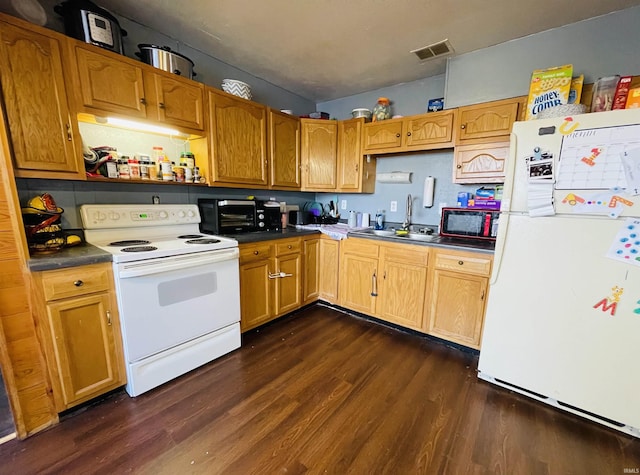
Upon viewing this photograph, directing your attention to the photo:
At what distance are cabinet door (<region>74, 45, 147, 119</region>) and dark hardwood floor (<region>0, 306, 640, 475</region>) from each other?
1.82 metres

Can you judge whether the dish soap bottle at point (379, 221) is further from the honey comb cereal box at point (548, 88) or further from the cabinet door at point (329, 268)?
the honey comb cereal box at point (548, 88)

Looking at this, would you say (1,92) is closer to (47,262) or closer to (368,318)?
(47,262)

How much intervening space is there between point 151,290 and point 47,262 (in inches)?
19.2

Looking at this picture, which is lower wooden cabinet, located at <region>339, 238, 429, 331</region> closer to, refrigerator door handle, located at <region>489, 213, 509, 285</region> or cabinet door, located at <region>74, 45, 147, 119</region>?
refrigerator door handle, located at <region>489, 213, 509, 285</region>

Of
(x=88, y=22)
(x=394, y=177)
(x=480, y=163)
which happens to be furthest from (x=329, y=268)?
(x=88, y=22)

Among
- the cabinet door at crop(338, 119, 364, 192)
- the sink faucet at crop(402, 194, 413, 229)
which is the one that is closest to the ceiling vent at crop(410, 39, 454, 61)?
the cabinet door at crop(338, 119, 364, 192)

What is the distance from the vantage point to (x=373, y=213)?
3.14 metres

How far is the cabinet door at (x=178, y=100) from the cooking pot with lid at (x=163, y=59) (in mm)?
70

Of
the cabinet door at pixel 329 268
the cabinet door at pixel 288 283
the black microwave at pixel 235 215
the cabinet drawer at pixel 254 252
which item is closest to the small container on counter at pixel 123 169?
the black microwave at pixel 235 215

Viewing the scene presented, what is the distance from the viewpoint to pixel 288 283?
262cm

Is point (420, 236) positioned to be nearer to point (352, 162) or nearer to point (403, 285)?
point (403, 285)

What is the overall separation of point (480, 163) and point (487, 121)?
0.33 meters

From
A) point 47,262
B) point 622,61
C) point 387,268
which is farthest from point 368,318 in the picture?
point 622,61

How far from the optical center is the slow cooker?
1.53 m
